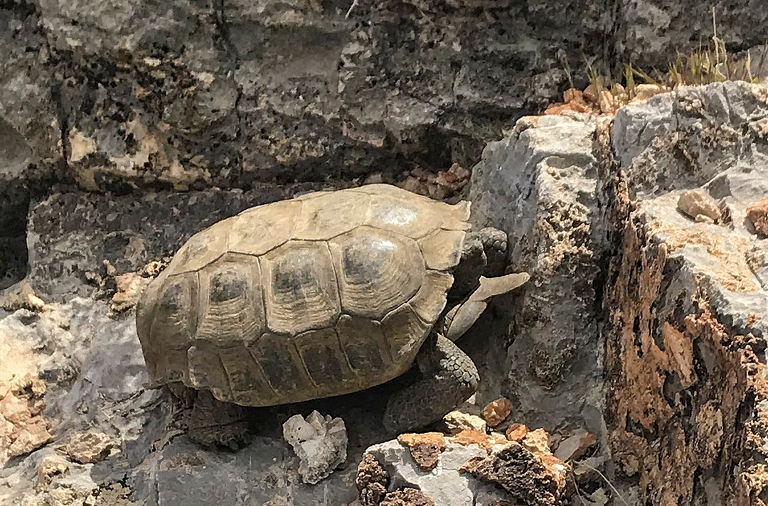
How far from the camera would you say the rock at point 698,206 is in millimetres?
2117

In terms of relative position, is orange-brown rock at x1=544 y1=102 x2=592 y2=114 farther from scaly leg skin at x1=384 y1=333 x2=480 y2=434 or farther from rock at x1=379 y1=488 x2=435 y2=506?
rock at x1=379 y1=488 x2=435 y2=506

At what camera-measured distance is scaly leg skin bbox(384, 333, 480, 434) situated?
245 cm

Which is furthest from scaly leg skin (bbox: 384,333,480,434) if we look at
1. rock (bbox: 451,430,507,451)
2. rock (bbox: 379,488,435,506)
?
rock (bbox: 379,488,435,506)

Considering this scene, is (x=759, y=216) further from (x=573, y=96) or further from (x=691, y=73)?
(x=573, y=96)

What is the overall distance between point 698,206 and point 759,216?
0.17 m

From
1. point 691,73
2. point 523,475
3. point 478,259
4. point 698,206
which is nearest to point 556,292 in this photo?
A: point 478,259

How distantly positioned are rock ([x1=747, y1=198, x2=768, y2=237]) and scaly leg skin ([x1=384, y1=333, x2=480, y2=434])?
92cm

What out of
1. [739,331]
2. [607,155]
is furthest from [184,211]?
[739,331]

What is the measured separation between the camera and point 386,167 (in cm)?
337

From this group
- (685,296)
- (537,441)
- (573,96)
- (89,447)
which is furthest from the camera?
(573,96)

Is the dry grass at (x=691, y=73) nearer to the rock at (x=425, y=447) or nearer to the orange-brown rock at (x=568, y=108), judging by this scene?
the orange-brown rock at (x=568, y=108)

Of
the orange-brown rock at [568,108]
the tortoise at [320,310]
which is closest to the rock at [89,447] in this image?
the tortoise at [320,310]

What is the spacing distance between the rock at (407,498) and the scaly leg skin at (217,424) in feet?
2.17

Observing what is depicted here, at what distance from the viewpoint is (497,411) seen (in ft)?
8.19
